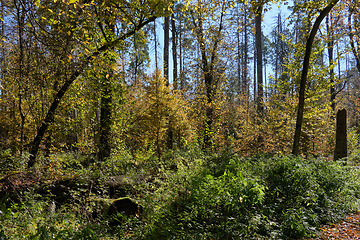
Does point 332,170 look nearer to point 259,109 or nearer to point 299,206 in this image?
point 299,206

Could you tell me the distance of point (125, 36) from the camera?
19.3ft

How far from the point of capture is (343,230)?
519cm

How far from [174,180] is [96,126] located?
11.0 feet

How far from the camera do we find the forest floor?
15.9ft

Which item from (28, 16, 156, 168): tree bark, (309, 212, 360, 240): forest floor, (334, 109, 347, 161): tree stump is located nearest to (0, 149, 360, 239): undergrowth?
(309, 212, 360, 240): forest floor

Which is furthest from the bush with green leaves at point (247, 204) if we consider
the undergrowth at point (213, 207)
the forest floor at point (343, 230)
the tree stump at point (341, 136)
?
the tree stump at point (341, 136)

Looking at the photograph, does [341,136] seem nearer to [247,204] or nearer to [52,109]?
[247,204]

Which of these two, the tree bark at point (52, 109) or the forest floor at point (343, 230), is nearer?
the forest floor at point (343, 230)

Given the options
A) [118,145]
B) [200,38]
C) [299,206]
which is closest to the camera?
[299,206]

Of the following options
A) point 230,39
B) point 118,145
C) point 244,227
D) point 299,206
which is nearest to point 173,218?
point 244,227

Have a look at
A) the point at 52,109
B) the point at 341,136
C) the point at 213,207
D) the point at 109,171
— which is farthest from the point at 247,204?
the point at 341,136

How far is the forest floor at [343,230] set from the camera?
15.9 ft

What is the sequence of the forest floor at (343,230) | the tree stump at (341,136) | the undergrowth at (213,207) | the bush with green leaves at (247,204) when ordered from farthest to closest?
the tree stump at (341,136) < the forest floor at (343,230) < the bush with green leaves at (247,204) < the undergrowth at (213,207)

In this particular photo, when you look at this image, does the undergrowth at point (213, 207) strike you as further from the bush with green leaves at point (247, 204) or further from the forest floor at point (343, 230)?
the forest floor at point (343, 230)
